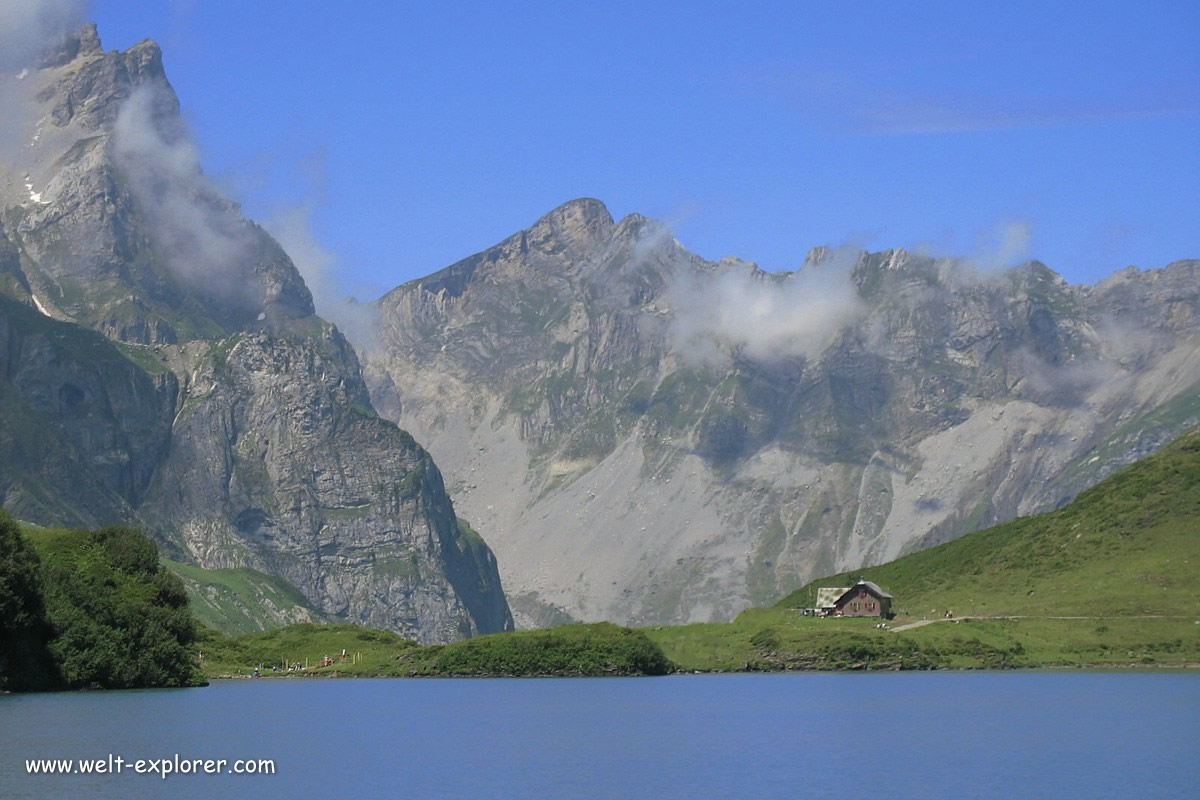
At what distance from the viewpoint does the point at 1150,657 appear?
198 m

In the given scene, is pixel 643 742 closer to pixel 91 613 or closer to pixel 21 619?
pixel 21 619

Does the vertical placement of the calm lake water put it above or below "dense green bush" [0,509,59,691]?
below

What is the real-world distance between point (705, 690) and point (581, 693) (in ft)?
43.8

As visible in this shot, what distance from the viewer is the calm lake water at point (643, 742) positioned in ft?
291

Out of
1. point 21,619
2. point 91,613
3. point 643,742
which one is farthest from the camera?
point 91,613

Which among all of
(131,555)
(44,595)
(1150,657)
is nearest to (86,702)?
(44,595)

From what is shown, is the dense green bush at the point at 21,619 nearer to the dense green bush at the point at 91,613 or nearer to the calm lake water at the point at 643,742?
the dense green bush at the point at 91,613

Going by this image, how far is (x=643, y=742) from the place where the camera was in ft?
371

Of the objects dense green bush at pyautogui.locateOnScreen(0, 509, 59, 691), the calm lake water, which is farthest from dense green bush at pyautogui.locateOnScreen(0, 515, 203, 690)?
the calm lake water

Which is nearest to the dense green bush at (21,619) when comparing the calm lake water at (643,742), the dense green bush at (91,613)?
the dense green bush at (91,613)

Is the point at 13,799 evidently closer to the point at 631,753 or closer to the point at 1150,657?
the point at 631,753

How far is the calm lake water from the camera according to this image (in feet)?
291

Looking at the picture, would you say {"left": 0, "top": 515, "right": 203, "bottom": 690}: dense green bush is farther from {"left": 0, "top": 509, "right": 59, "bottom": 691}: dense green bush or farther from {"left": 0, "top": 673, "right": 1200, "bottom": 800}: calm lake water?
{"left": 0, "top": 673, "right": 1200, "bottom": 800}: calm lake water

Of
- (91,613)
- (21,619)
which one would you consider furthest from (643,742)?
(91,613)
